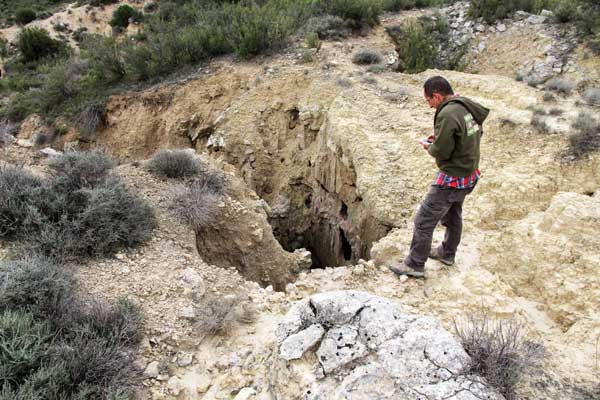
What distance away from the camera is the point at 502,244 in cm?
447

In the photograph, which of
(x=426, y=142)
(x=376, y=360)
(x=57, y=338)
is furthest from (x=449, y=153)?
(x=57, y=338)

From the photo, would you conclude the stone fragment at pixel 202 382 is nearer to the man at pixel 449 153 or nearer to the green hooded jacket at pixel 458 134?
the man at pixel 449 153

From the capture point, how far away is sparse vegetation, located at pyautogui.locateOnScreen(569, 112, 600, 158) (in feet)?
A: 16.7

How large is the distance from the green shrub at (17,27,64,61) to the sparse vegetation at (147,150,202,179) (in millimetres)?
14861

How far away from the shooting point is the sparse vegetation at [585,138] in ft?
16.7

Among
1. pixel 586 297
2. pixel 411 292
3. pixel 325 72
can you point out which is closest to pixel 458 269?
pixel 411 292

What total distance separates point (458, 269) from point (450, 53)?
8451 millimetres

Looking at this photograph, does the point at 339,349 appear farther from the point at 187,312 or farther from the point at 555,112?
the point at 555,112

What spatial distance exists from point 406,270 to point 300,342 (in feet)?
6.28

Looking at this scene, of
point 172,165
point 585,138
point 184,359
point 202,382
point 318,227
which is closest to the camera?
point 202,382

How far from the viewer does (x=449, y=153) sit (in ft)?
10.7

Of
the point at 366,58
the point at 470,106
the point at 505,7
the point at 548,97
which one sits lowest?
the point at 548,97

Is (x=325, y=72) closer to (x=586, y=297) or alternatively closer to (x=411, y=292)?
(x=411, y=292)

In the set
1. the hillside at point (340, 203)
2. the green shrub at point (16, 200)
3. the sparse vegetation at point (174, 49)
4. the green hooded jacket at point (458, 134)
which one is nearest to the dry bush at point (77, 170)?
the green shrub at point (16, 200)
